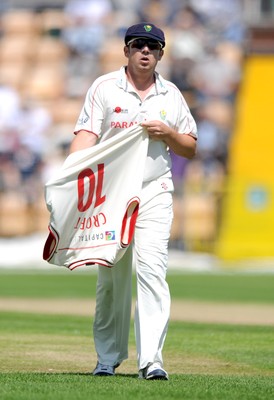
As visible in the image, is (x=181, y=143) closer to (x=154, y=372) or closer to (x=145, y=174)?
(x=145, y=174)

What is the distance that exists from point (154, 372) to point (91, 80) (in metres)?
24.5

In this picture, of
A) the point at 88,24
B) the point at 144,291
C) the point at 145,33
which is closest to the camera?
the point at 144,291

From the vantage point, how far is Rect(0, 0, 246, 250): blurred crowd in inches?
1102

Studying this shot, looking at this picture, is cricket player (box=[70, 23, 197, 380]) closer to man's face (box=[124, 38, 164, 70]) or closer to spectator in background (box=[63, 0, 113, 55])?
man's face (box=[124, 38, 164, 70])

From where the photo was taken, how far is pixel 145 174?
831cm

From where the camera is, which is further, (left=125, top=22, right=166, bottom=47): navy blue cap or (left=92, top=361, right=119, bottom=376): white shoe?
(left=92, top=361, right=119, bottom=376): white shoe

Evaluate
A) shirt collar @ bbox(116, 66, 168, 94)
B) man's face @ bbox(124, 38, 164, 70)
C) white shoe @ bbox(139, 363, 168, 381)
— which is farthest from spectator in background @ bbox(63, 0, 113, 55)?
white shoe @ bbox(139, 363, 168, 381)

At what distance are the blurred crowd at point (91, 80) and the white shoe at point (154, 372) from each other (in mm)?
19115

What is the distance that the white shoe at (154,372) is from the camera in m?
7.85

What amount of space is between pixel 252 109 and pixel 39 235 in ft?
23.1

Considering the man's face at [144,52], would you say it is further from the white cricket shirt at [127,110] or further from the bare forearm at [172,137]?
the bare forearm at [172,137]

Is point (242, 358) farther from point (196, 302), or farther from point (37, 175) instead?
point (37, 175)

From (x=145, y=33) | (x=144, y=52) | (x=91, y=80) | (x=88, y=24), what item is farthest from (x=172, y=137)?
(x=88, y=24)

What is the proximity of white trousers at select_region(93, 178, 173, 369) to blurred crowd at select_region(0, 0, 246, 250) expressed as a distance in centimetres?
1850
